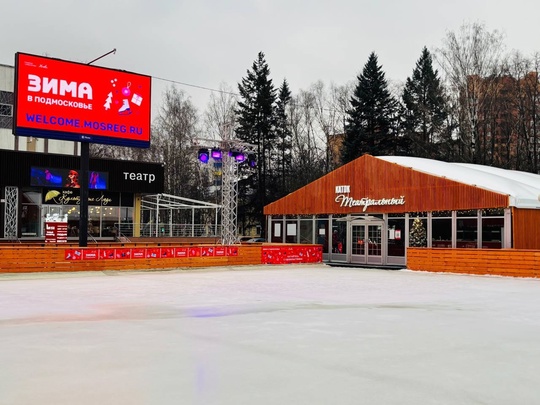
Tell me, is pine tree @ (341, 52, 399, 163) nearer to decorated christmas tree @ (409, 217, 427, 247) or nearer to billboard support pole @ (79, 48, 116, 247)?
decorated christmas tree @ (409, 217, 427, 247)

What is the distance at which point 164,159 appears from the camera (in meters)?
55.0

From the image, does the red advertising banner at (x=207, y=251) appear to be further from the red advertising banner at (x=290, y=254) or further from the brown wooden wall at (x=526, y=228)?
the brown wooden wall at (x=526, y=228)

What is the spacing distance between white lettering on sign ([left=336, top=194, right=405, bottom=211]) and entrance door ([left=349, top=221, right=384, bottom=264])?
0.90m

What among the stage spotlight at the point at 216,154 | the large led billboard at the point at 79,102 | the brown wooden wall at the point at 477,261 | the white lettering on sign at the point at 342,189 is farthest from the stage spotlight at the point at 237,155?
the brown wooden wall at the point at 477,261

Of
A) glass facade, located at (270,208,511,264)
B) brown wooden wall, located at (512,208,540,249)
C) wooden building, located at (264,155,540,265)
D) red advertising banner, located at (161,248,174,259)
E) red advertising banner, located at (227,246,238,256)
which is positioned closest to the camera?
brown wooden wall, located at (512,208,540,249)

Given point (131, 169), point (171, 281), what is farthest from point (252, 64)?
point (171, 281)

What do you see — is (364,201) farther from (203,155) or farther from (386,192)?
(203,155)

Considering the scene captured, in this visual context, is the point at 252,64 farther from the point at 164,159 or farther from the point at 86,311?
the point at 86,311

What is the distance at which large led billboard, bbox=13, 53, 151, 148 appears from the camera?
2098 centimetres

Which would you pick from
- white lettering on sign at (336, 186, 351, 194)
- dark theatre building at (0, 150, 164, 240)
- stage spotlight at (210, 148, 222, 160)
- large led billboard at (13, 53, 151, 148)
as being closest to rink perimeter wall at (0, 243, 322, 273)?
white lettering on sign at (336, 186, 351, 194)

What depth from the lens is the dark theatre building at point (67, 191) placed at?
33.3 meters

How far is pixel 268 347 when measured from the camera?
7.65 meters

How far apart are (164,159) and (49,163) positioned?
21.0 metres

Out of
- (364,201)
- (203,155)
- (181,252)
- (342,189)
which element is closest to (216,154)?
(203,155)
